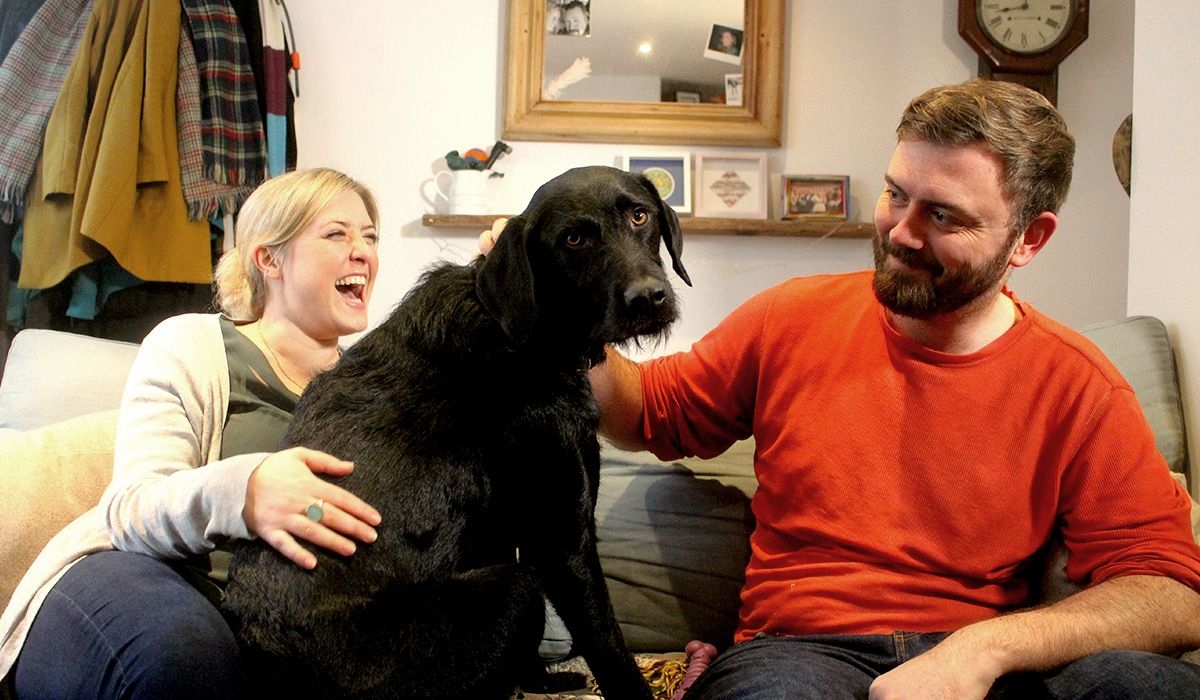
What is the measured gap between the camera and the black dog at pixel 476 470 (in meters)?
1.23

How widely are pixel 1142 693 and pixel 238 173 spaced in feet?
8.48

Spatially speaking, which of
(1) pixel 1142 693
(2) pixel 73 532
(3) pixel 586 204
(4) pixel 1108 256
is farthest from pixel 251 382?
(4) pixel 1108 256

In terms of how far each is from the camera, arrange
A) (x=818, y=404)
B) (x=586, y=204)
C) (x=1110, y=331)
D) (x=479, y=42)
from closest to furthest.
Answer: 1. (x=586, y=204)
2. (x=818, y=404)
3. (x=1110, y=331)
4. (x=479, y=42)

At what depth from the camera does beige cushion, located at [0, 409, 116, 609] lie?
1.70 metres

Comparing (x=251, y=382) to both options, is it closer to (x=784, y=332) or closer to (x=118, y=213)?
(x=784, y=332)

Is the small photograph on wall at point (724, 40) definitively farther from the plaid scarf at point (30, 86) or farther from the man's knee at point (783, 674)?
the man's knee at point (783, 674)

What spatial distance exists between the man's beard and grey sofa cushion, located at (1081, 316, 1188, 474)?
0.67 meters

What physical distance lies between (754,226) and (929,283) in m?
1.68

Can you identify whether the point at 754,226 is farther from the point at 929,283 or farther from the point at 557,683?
the point at 557,683

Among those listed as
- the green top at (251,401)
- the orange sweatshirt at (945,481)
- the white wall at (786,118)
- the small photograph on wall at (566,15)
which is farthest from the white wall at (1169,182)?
the green top at (251,401)

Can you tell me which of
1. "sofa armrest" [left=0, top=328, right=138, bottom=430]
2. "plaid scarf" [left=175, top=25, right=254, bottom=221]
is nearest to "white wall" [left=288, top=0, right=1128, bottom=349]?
"plaid scarf" [left=175, top=25, right=254, bottom=221]

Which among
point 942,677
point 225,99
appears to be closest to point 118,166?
point 225,99

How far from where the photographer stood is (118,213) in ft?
8.97

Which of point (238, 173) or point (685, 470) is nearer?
point (685, 470)
